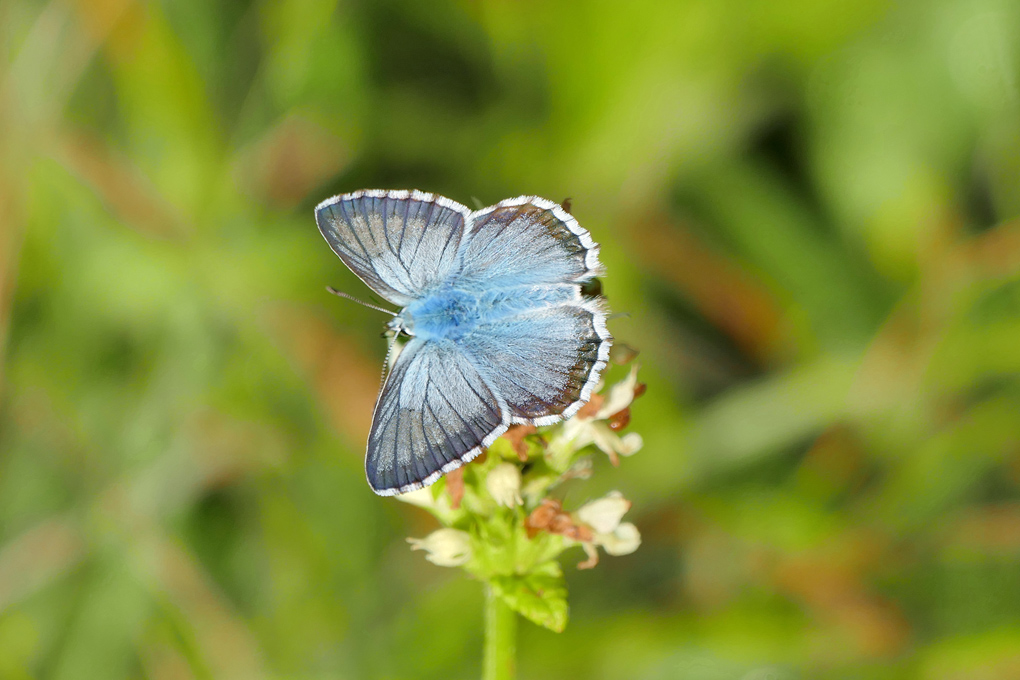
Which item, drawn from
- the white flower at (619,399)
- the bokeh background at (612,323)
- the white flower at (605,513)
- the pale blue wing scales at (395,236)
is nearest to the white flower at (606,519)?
the white flower at (605,513)

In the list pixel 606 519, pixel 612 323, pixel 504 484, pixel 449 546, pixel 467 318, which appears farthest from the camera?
pixel 612 323

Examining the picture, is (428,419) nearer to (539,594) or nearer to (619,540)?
(539,594)

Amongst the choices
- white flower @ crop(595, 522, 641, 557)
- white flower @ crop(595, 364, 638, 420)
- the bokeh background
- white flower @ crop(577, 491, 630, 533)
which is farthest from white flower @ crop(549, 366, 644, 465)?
the bokeh background

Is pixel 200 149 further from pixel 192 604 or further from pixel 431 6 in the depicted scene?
pixel 192 604

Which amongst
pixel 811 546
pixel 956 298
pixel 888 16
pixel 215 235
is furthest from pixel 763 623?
pixel 215 235

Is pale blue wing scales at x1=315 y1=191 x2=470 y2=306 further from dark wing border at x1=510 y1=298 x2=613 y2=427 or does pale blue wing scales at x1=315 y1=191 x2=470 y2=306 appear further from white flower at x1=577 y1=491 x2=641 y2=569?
white flower at x1=577 y1=491 x2=641 y2=569

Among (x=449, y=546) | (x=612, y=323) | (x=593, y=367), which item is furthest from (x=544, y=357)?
(x=612, y=323)

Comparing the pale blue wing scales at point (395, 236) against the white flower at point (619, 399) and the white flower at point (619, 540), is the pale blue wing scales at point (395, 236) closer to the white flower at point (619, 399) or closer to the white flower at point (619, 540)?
the white flower at point (619, 399)
